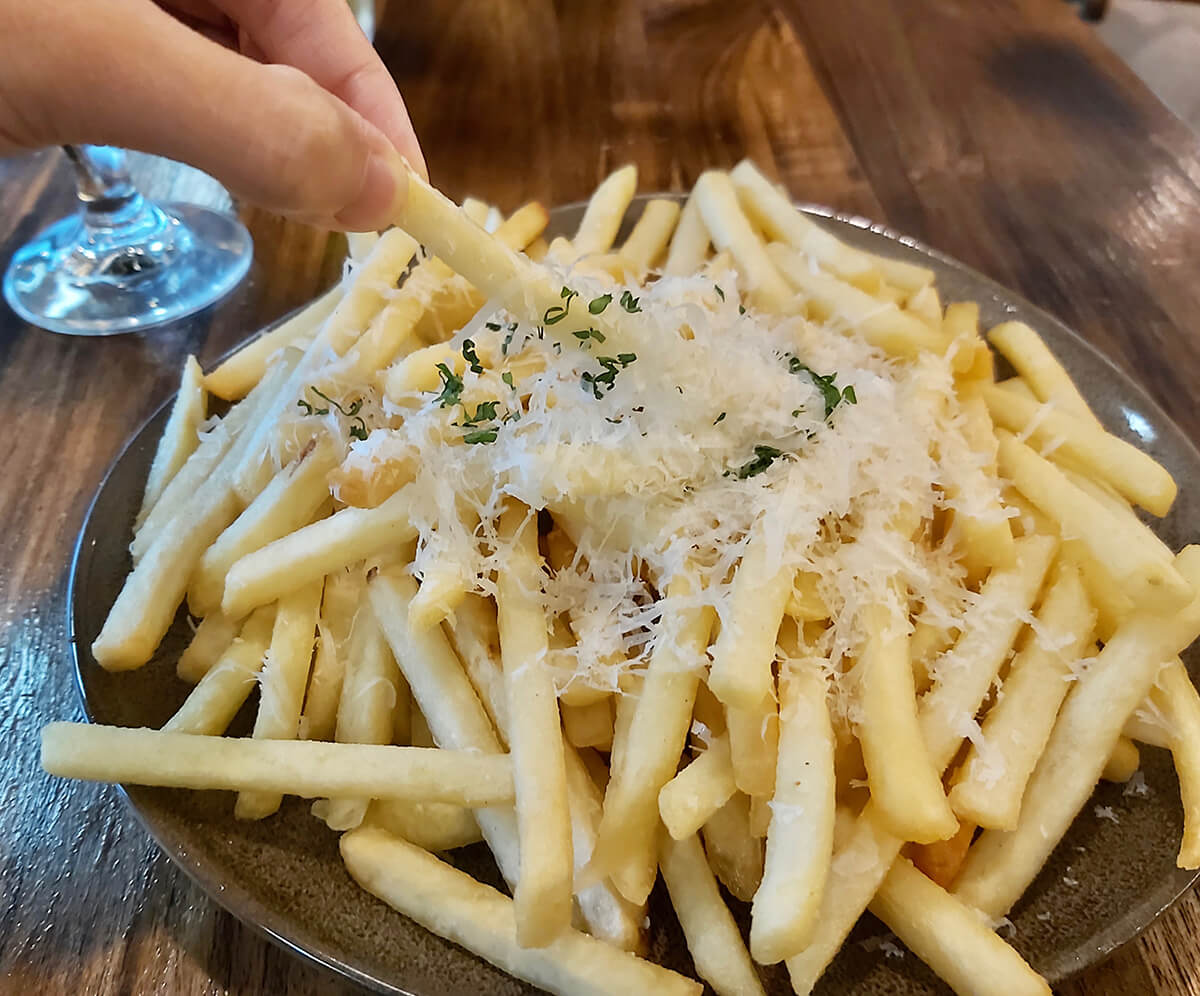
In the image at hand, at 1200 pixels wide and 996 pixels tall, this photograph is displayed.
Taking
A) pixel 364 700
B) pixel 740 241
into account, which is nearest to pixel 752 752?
pixel 364 700

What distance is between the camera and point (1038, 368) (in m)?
1.73

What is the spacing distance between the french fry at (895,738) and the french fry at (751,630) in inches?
5.0

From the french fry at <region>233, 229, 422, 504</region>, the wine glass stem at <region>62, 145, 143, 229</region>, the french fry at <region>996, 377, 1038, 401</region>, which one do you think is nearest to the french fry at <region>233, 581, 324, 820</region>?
the french fry at <region>233, 229, 422, 504</region>

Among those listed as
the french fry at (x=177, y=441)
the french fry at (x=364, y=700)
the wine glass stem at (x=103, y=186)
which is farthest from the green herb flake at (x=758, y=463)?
the wine glass stem at (x=103, y=186)

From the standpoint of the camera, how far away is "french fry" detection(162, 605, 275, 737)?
1.30m

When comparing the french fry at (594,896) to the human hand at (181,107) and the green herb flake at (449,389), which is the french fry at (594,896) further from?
the human hand at (181,107)

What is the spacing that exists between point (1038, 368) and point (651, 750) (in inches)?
43.2

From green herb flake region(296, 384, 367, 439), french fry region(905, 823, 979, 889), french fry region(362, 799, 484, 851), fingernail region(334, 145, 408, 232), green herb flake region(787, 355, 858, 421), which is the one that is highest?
fingernail region(334, 145, 408, 232)

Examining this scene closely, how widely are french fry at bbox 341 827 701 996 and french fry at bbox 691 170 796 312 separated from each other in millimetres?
1115

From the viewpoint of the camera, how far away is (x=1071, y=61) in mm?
3266

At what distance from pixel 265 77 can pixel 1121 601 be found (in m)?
1.25

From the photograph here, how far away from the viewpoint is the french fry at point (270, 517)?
1.41 metres

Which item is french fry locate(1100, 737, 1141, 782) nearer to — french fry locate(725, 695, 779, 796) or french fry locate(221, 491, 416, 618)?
french fry locate(725, 695, 779, 796)

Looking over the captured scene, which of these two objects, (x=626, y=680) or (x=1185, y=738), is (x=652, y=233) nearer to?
(x=626, y=680)
